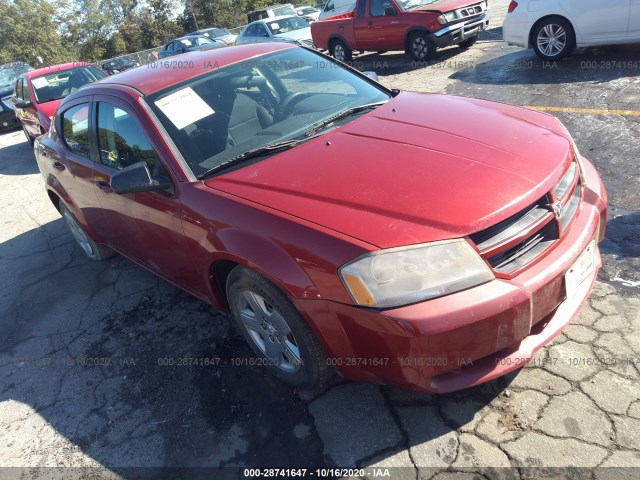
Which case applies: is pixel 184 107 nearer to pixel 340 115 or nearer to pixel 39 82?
pixel 340 115

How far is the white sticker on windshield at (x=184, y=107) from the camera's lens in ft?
9.59

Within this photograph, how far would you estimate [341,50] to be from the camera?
1285 cm

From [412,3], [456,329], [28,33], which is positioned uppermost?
[28,33]

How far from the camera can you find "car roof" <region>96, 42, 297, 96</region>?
3.15 meters

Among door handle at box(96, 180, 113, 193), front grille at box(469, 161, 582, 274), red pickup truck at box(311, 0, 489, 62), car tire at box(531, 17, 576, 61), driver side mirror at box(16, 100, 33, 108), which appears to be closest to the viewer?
front grille at box(469, 161, 582, 274)

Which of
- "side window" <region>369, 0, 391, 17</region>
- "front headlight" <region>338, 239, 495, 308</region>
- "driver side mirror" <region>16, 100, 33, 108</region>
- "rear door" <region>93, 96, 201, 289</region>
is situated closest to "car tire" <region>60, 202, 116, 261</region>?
"rear door" <region>93, 96, 201, 289</region>

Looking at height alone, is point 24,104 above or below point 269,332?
above

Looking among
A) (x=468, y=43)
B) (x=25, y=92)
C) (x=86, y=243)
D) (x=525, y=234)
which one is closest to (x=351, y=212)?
(x=525, y=234)

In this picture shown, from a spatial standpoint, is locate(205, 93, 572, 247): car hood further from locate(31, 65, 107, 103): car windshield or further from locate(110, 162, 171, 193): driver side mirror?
locate(31, 65, 107, 103): car windshield

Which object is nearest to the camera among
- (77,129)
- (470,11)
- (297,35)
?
(77,129)

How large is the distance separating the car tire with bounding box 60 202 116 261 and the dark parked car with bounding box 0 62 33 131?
409 inches

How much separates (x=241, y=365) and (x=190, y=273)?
2.13 feet

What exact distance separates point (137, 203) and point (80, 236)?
2.05 metres

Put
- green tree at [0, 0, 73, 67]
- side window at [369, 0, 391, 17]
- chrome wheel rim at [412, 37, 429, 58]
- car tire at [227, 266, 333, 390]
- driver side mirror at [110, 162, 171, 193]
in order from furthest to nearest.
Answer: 1. green tree at [0, 0, 73, 67]
2. side window at [369, 0, 391, 17]
3. chrome wheel rim at [412, 37, 429, 58]
4. driver side mirror at [110, 162, 171, 193]
5. car tire at [227, 266, 333, 390]
